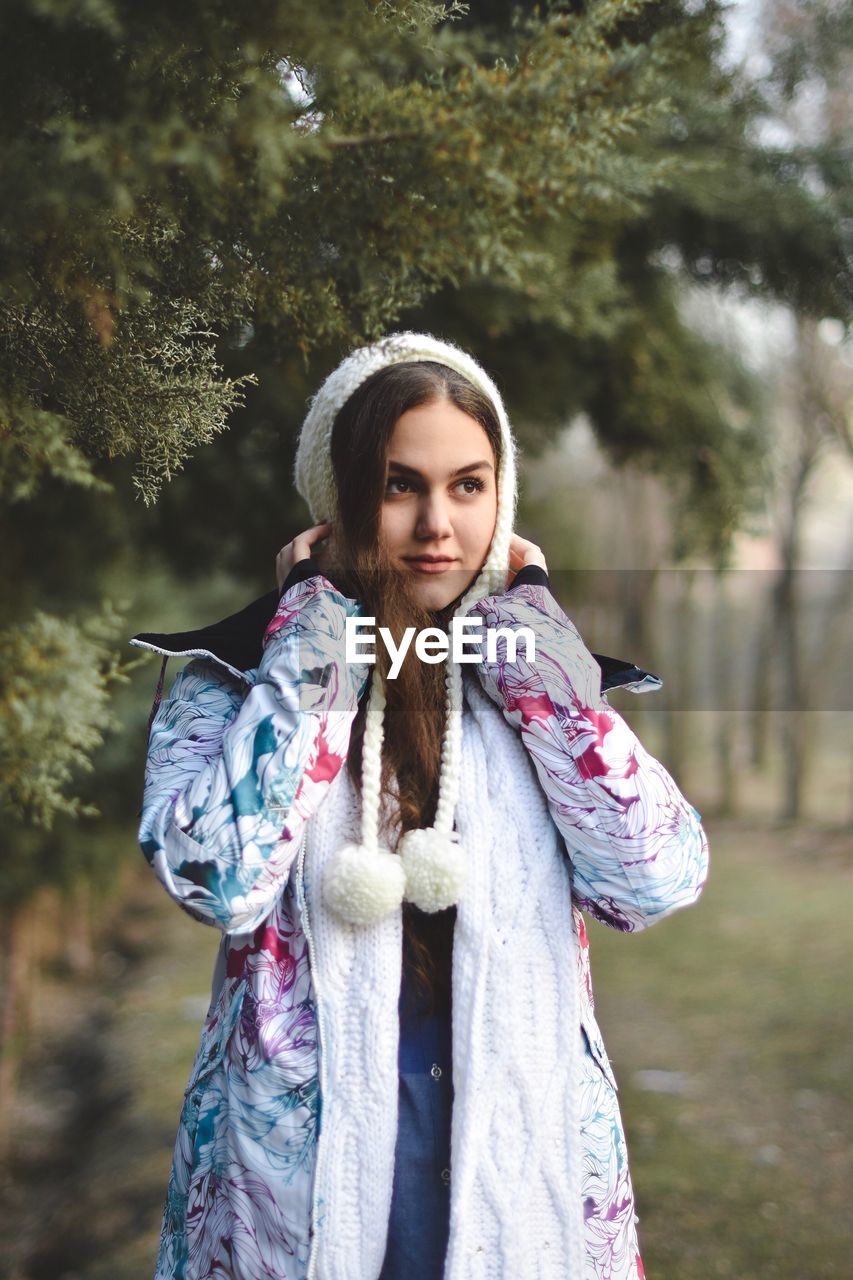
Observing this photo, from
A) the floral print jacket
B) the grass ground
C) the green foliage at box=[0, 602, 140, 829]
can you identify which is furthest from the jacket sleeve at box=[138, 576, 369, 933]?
the grass ground

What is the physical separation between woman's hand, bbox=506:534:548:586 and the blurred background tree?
17.9 inches

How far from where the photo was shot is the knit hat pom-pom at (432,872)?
1517 millimetres

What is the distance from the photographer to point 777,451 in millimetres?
3949

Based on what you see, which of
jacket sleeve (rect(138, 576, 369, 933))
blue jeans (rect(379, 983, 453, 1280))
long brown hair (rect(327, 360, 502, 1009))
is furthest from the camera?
long brown hair (rect(327, 360, 502, 1009))

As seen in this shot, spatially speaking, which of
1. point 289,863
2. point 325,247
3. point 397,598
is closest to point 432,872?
point 289,863

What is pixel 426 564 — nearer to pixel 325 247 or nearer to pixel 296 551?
pixel 296 551

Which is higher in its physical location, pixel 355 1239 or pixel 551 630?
pixel 551 630

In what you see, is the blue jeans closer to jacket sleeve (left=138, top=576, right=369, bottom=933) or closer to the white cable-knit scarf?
the white cable-knit scarf

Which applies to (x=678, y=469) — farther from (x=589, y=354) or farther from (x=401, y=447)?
(x=401, y=447)

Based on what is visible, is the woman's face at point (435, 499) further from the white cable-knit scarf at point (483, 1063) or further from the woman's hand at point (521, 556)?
the white cable-knit scarf at point (483, 1063)

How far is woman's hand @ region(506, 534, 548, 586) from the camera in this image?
1.85 metres

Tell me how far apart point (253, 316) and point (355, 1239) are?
1413mm

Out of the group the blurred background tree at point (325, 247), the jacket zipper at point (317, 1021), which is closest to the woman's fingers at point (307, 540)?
the blurred background tree at point (325, 247)

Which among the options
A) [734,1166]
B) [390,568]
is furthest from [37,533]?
[734,1166]
